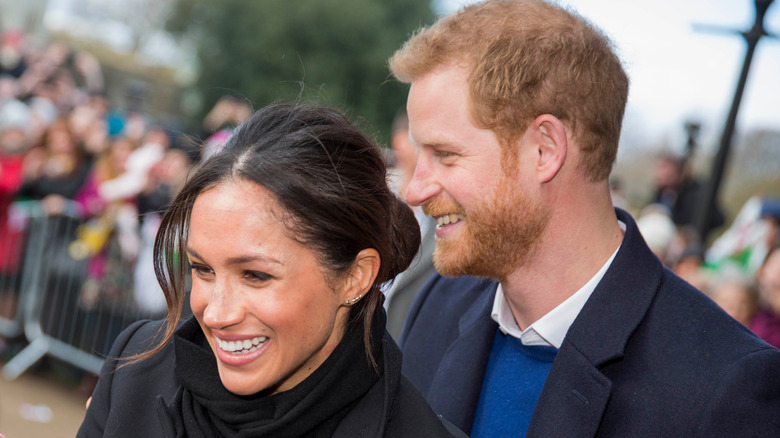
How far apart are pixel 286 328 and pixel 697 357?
1.09 metres

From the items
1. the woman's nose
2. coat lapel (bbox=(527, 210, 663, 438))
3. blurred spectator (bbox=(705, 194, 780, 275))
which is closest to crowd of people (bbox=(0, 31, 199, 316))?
the woman's nose

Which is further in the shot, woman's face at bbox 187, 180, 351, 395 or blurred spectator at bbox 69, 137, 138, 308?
blurred spectator at bbox 69, 137, 138, 308

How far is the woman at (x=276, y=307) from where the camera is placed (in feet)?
6.84

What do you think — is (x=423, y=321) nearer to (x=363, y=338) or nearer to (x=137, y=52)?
(x=363, y=338)

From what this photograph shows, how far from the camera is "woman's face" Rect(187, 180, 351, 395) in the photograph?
2.06 m

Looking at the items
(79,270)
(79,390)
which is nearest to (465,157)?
(79,270)

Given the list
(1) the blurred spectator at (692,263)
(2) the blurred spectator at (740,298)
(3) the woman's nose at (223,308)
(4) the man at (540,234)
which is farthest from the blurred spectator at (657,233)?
(3) the woman's nose at (223,308)

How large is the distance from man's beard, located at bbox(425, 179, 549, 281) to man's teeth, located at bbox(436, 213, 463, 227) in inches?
2.6

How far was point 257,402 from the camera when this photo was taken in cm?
216

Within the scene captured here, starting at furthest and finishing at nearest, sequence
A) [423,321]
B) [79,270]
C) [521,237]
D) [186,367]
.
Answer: [79,270] < [423,321] < [521,237] < [186,367]

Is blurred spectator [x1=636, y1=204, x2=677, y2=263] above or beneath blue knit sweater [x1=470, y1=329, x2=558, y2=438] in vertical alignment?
beneath

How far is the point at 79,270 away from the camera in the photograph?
6805 mm

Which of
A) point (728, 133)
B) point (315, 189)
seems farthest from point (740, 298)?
point (315, 189)

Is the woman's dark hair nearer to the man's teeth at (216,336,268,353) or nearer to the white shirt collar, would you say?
the man's teeth at (216,336,268,353)
